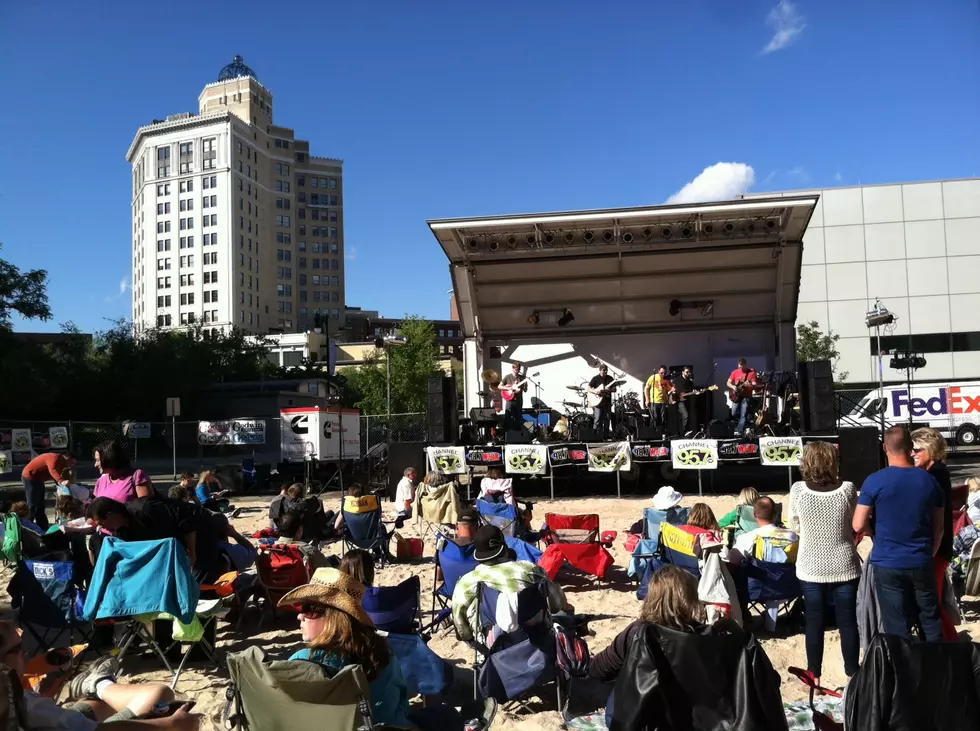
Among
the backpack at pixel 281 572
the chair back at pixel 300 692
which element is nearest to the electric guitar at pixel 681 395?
the backpack at pixel 281 572

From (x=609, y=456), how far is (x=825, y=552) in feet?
30.3

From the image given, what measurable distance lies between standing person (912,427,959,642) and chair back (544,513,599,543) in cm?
326

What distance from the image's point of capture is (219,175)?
86562mm

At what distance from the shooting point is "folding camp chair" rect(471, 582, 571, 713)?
399 centimetres

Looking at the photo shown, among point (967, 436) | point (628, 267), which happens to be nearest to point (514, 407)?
point (628, 267)

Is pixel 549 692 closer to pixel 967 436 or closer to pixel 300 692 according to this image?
pixel 300 692

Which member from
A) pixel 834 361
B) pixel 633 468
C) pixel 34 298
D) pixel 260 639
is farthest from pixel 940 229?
pixel 260 639

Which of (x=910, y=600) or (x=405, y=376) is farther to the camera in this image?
(x=405, y=376)

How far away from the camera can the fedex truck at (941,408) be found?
71.8ft

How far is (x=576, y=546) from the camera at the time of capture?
6578 mm

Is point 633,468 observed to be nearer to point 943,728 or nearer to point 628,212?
point 628,212

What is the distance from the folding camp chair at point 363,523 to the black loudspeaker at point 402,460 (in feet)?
19.1

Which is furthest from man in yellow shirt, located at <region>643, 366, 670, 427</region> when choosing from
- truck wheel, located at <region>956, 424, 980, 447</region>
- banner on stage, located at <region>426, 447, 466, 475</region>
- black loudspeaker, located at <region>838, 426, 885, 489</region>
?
truck wheel, located at <region>956, 424, 980, 447</region>

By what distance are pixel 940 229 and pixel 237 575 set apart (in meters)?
37.0
